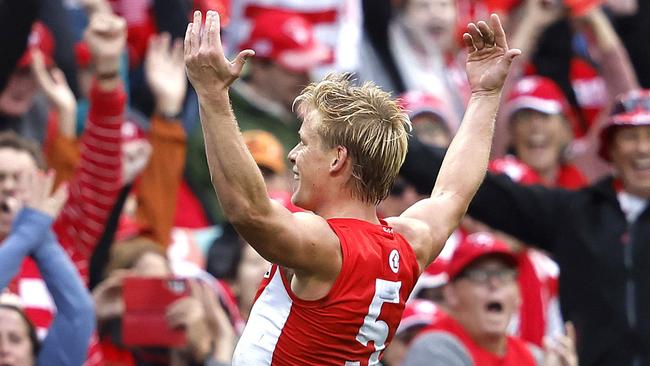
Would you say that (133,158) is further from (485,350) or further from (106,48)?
(485,350)

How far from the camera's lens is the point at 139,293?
657 centimetres

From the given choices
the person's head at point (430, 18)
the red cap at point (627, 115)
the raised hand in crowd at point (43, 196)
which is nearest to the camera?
the raised hand in crowd at point (43, 196)

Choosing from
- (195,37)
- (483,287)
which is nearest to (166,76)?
(483,287)

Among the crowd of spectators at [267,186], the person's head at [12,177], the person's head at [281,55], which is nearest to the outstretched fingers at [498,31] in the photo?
the crowd of spectators at [267,186]

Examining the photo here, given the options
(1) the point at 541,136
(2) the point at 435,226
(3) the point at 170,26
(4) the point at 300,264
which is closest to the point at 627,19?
(1) the point at 541,136

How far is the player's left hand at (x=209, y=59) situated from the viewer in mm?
4098

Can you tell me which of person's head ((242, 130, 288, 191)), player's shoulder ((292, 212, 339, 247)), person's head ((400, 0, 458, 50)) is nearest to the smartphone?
person's head ((242, 130, 288, 191))

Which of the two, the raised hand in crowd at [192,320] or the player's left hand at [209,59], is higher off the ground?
the player's left hand at [209,59]

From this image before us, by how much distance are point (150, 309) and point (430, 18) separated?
12.2 feet

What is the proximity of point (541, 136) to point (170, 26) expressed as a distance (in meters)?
2.10

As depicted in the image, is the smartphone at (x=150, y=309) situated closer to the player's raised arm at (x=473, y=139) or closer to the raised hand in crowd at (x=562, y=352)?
the raised hand in crowd at (x=562, y=352)

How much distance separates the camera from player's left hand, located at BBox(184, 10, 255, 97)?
13.4ft

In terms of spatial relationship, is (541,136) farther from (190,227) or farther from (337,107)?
(337,107)

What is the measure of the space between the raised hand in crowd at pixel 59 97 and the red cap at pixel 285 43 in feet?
5.22
